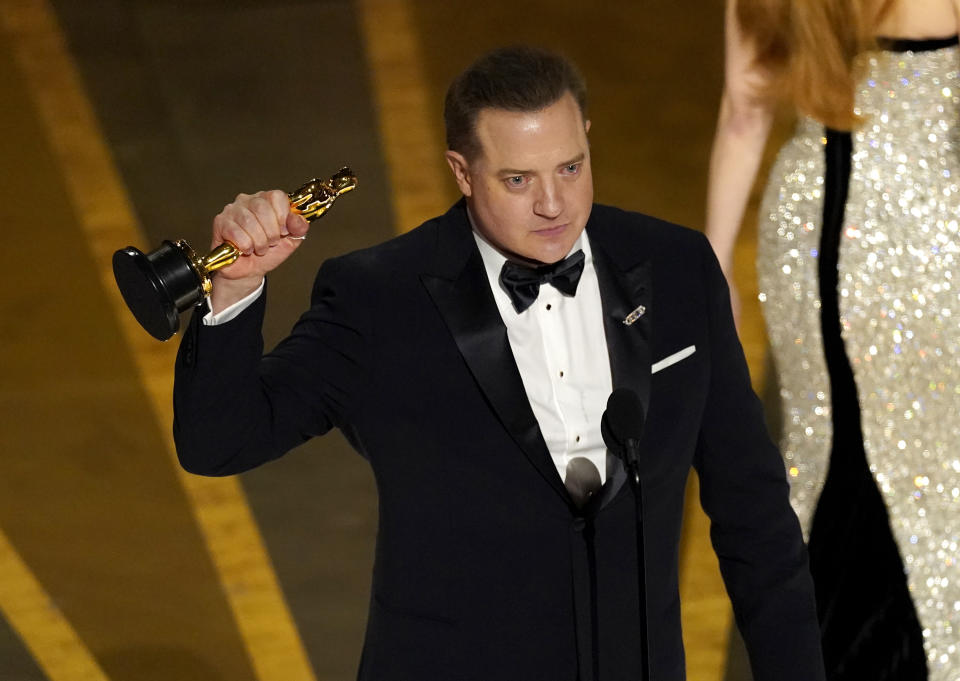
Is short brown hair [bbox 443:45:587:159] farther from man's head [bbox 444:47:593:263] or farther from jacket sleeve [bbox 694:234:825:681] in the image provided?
jacket sleeve [bbox 694:234:825:681]

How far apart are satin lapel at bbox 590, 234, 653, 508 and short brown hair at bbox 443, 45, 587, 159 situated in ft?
0.54

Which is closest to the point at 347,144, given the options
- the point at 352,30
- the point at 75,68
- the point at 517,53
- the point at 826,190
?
the point at 352,30

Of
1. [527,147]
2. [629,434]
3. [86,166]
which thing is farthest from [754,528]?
[86,166]

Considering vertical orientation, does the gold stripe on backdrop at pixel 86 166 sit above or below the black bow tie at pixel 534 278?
below

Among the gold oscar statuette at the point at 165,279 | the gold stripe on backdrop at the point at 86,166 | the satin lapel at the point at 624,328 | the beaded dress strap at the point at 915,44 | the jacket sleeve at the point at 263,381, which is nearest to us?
the gold oscar statuette at the point at 165,279

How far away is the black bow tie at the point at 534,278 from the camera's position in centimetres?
146

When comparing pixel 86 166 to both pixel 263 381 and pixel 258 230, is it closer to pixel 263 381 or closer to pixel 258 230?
pixel 263 381

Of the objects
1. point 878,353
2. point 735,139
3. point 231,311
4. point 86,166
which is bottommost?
point 878,353

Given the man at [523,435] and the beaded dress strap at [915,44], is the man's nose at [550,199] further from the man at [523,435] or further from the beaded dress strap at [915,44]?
the beaded dress strap at [915,44]

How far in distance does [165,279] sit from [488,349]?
1.14ft

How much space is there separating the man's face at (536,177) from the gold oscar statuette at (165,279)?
0.96ft

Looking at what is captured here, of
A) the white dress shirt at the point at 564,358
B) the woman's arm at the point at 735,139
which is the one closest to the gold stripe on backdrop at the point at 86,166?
the woman's arm at the point at 735,139

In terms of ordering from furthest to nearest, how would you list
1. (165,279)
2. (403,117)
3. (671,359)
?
(403,117), (671,359), (165,279)

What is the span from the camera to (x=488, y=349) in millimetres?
1385
